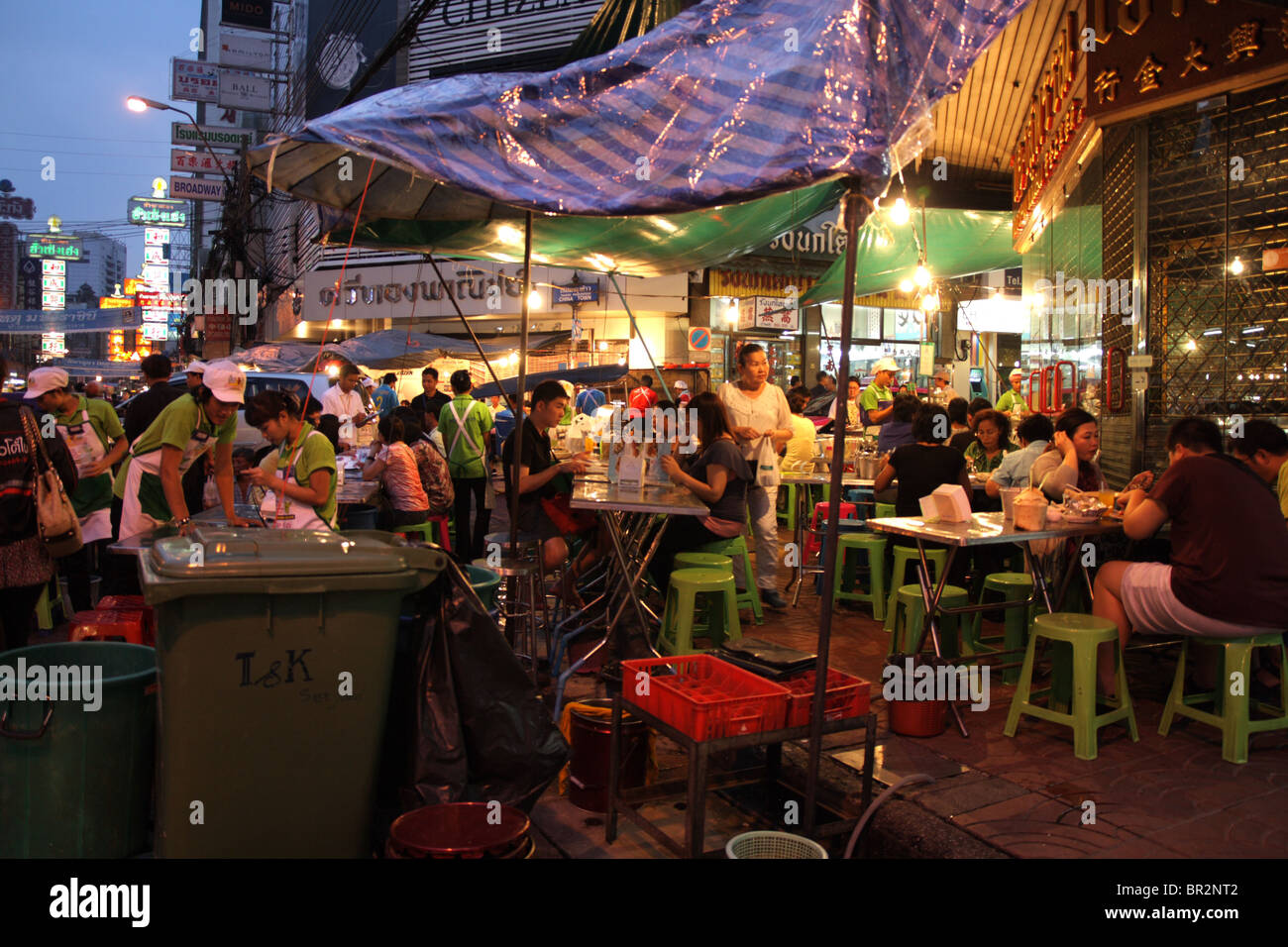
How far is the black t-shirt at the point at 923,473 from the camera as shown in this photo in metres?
7.04

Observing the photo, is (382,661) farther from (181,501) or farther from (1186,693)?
(1186,693)

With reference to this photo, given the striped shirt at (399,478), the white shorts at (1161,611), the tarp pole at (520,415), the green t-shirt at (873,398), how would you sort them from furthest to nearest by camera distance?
the green t-shirt at (873,398) < the striped shirt at (399,478) < the tarp pole at (520,415) < the white shorts at (1161,611)

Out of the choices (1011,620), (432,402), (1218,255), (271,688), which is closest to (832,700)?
(271,688)

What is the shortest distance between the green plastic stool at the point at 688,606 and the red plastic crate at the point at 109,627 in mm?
3070

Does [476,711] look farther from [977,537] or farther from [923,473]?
[923,473]

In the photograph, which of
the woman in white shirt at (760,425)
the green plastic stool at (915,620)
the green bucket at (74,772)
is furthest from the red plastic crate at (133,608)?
the woman in white shirt at (760,425)

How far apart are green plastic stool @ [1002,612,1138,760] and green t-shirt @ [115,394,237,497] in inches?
191

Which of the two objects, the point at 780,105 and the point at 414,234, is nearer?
the point at 780,105

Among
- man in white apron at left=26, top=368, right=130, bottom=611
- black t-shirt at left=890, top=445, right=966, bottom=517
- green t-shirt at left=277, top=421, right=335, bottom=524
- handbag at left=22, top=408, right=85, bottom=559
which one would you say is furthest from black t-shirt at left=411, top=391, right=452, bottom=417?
handbag at left=22, top=408, right=85, bottom=559

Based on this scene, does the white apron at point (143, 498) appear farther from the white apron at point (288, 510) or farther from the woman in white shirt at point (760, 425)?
the woman in white shirt at point (760, 425)

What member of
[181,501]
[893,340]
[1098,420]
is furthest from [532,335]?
[181,501]
